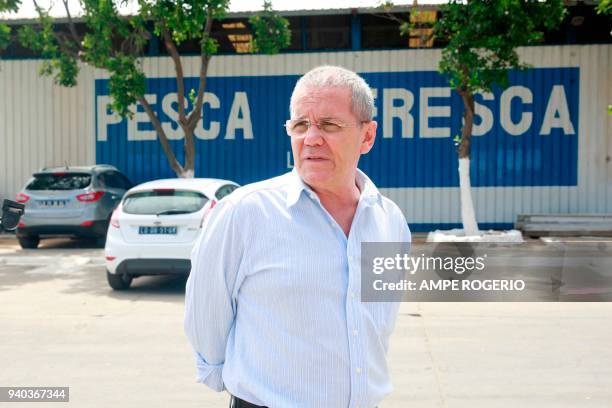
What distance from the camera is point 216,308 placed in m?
2.43

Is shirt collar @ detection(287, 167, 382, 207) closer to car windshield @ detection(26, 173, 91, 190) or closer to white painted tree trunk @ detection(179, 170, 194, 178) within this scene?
car windshield @ detection(26, 173, 91, 190)

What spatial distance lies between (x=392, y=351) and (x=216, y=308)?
464cm

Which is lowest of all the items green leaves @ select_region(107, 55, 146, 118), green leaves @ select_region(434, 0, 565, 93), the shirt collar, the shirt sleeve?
the shirt sleeve

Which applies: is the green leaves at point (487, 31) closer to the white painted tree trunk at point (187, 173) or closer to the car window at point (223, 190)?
the car window at point (223, 190)

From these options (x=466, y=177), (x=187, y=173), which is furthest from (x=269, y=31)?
(x=466, y=177)

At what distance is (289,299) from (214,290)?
A: 28cm

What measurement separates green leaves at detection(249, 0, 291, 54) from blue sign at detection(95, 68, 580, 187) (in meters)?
2.03

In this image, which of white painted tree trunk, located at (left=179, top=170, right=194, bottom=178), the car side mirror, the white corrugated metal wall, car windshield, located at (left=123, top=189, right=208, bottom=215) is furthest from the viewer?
the white corrugated metal wall

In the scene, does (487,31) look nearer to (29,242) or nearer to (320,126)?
(29,242)

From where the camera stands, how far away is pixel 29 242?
15461mm

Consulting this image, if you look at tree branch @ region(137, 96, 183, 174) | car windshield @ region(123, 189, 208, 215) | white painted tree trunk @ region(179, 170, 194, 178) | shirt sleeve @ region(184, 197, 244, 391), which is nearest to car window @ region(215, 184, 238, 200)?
car windshield @ region(123, 189, 208, 215)

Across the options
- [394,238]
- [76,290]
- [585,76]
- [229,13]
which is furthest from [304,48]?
[394,238]

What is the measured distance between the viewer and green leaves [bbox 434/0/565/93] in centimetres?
1416

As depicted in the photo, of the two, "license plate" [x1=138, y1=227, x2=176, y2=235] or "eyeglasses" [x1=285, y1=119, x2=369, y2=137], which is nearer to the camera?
"eyeglasses" [x1=285, y1=119, x2=369, y2=137]
